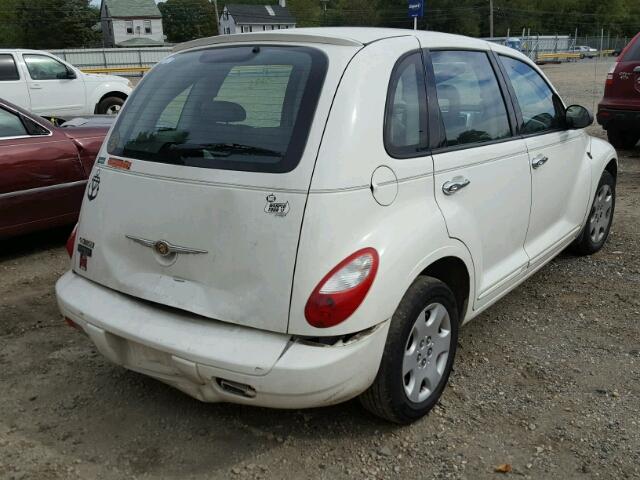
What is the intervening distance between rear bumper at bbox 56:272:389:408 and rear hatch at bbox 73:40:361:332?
0.07 m

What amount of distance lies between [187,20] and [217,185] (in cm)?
9509

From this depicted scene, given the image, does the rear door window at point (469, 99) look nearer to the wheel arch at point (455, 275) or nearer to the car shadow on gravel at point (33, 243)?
the wheel arch at point (455, 275)

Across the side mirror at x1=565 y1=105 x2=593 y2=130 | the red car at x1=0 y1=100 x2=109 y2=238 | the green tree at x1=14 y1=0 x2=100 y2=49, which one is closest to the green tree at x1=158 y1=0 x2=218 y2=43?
the green tree at x1=14 y1=0 x2=100 y2=49

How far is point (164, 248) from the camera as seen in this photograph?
261 cm

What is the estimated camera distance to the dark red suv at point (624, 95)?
8523 millimetres

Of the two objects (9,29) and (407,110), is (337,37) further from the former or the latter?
(9,29)

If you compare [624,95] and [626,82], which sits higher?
[626,82]

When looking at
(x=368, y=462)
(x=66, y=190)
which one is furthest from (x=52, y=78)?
(x=368, y=462)

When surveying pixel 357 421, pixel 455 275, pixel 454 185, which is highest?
pixel 454 185

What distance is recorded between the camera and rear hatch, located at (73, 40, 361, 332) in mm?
2404

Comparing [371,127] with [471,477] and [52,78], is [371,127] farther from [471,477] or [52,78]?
[52,78]

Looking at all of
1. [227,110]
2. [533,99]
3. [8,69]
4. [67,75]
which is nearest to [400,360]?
[227,110]

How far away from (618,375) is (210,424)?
2148mm

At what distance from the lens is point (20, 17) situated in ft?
247
